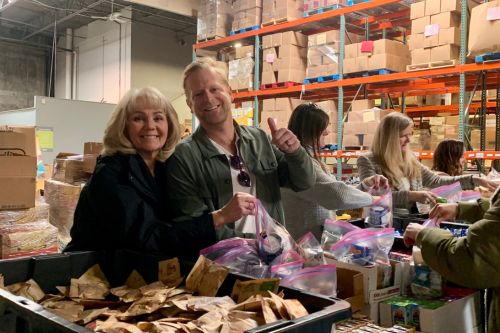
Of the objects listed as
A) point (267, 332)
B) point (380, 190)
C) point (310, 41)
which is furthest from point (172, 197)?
point (310, 41)

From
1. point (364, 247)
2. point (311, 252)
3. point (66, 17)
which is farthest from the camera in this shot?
point (66, 17)

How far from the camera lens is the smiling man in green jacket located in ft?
5.68

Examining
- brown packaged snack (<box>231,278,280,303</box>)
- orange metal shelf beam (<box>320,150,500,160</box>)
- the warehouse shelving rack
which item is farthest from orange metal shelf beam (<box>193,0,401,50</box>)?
brown packaged snack (<box>231,278,280,303</box>)

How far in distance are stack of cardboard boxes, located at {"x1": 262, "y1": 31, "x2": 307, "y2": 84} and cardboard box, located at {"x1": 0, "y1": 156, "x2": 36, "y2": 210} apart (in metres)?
4.42

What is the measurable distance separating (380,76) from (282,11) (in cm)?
191

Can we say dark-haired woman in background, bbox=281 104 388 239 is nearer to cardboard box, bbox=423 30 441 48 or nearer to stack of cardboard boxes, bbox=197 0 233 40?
cardboard box, bbox=423 30 441 48

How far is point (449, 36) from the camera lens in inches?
206

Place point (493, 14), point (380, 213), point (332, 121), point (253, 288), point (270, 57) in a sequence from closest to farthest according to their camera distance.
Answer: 1. point (253, 288)
2. point (380, 213)
3. point (493, 14)
4. point (332, 121)
5. point (270, 57)

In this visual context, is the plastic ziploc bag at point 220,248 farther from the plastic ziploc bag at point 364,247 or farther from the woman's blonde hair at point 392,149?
the woman's blonde hair at point 392,149

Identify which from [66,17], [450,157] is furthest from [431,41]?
[66,17]

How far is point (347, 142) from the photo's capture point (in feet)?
20.6

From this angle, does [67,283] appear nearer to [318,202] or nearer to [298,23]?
[318,202]

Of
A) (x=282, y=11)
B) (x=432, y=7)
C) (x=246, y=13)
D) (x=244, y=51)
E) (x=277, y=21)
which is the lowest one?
(x=244, y=51)

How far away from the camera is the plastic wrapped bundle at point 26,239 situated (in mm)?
2943
